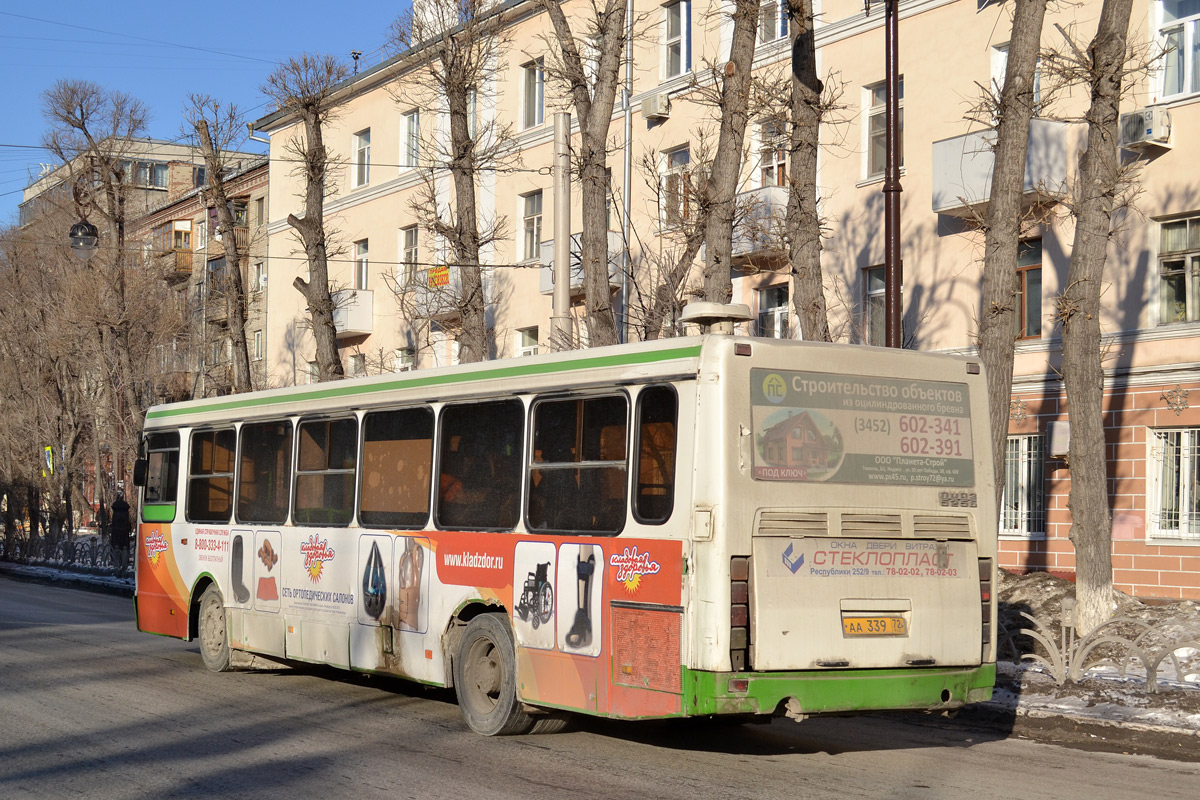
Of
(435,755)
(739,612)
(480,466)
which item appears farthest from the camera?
(480,466)

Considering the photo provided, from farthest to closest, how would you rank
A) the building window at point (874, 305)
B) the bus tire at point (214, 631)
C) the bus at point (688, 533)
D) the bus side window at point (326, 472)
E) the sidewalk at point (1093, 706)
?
1. the building window at point (874, 305)
2. the bus tire at point (214, 631)
3. the bus side window at point (326, 472)
4. the sidewalk at point (1093, 706)
5. the bus at point (688, 533)

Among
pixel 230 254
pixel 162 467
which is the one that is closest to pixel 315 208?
pixel 230 254

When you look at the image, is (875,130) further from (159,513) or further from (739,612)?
(739,612)

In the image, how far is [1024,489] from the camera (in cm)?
2445

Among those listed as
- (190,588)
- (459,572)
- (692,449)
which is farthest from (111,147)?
(692,449)

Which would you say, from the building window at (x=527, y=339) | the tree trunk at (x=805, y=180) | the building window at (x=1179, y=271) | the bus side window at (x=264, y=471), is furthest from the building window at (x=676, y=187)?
the bus side window at (x=264, y=471)

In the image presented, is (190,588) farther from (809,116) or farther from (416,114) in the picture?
(416,114)

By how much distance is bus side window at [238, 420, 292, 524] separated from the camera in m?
13.6

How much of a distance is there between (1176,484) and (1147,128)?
543 centimetres

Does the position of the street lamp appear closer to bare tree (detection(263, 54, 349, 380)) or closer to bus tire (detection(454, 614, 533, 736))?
bare tree (detection(263, 54, 349, 380))

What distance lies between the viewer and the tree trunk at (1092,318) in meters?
16.2

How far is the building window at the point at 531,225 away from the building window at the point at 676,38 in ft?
17.9

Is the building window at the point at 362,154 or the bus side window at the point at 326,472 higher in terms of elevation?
the building window at the point at 362,154

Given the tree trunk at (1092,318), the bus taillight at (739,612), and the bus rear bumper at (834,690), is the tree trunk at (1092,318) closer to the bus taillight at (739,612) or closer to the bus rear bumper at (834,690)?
the bus rear bumper at (834,690)
